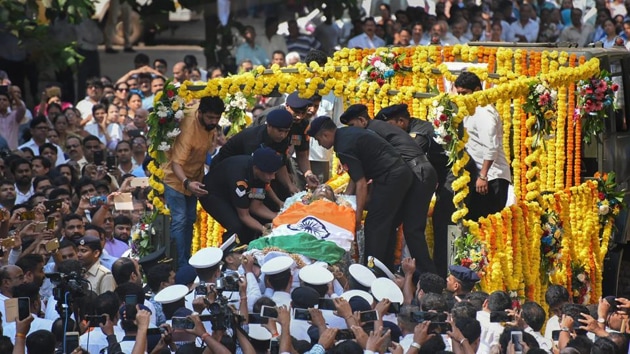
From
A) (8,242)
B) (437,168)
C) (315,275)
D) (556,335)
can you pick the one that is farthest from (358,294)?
(437,168)

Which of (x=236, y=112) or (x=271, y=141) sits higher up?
(x=236, y=112)

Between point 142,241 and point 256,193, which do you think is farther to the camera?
point 142,241

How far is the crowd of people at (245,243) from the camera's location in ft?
35.6

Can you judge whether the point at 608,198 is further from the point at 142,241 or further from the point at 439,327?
the point at 439,327

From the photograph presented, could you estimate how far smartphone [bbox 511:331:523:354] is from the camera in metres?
10.5

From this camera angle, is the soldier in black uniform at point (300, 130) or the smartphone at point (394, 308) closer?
the smartphone at point (394, 308)

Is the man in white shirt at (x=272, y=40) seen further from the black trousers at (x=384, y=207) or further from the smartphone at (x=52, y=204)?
the black trousers at (x=384, y=207)

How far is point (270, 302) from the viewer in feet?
38.2

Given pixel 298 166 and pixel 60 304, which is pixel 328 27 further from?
pixel 60 304

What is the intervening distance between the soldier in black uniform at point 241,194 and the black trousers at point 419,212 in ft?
3.92

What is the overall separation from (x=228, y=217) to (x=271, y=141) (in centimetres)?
90

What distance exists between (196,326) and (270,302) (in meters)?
1.07

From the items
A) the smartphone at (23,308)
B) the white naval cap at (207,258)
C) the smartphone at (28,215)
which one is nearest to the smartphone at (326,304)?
the white naval cap at (207,258)

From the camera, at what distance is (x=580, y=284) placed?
1553 centimetres
